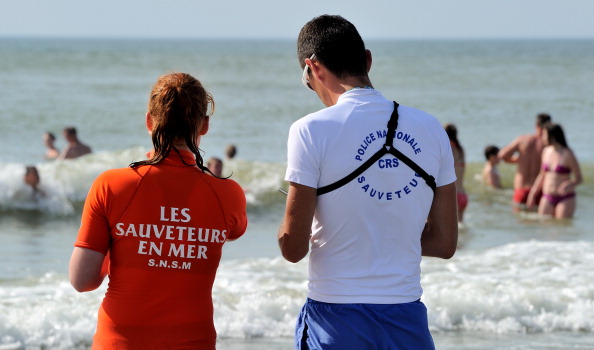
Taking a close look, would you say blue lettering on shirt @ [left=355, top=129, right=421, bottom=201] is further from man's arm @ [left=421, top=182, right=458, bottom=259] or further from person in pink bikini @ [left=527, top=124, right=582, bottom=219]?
person in pink bikini @ [left=527, top=124, right=582, bottom=219]

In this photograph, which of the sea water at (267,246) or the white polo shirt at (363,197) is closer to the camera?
the white polo shirt at (363,197)

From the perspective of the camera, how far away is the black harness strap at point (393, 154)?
2461 millimetres

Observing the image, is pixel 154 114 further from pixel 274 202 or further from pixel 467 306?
pixel 274 202

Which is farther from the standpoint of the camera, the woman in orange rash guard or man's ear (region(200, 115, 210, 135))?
man's ear (region(200, 115, 210, 135))

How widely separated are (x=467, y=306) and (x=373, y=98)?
4326 mm

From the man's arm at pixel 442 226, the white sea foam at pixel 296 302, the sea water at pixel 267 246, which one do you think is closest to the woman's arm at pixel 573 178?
the sea water at pixel 267 246

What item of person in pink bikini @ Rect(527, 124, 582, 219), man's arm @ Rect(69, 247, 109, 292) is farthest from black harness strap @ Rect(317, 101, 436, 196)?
person in pink bikini @ Rect(527, 124, 582, 219)

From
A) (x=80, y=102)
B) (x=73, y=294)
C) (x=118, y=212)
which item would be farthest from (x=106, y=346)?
(x=80, y=102)

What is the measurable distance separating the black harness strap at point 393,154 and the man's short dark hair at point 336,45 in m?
0.17

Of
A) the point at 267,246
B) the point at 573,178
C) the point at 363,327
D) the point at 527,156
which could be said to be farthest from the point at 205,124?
the point at 527,156

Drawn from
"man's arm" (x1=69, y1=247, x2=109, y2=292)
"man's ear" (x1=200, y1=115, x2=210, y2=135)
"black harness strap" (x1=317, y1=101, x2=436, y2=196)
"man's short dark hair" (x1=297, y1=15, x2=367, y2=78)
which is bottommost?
"man's arm" (x1=69, y1=247, x2=109, y2=292)

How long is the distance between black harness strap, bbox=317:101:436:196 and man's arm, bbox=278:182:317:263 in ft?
0.15

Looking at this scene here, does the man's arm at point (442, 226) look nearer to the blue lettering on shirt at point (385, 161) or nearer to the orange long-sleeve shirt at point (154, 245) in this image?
the blue lettering on shirt at point (385, 161)

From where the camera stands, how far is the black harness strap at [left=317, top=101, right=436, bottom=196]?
8.07 feet
